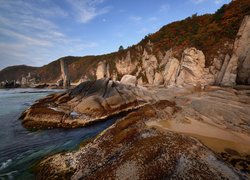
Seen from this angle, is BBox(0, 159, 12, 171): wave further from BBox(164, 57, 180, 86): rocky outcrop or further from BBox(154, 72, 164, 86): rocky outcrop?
BBox(154, 72, 164, 86): rocky outcrop

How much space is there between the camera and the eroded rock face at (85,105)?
1909 centimetres

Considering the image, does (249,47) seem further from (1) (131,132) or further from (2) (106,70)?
(2) (106,70)

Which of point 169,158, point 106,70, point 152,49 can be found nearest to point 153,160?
point 169,158

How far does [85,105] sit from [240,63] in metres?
24.3

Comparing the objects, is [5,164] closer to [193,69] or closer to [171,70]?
[193,69]

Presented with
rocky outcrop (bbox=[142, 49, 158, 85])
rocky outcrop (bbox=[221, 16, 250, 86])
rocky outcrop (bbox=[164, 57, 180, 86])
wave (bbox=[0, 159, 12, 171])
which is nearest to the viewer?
wave (bbox=[0, 159, 12, 171])

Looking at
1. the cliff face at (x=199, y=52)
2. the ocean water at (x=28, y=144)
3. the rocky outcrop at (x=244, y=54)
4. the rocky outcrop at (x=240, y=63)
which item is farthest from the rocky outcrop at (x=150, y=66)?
the ocean water at (x=28, y=144)

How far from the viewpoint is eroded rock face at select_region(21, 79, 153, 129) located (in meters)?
19.1

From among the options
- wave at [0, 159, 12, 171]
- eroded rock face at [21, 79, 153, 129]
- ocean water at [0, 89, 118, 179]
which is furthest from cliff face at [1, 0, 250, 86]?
wave at [0, 159, 12, 171]

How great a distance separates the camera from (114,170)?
7.94 meters

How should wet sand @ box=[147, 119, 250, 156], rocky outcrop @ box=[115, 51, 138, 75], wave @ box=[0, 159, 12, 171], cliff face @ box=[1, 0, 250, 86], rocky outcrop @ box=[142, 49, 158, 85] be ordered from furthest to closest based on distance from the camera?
rocky outcrop @ box=[115, 51, 138, 75] → rocky outcrop @ box=[142, 49, 158, 85] → cliff face @ box=[1, 0, 250, 86] → wave @ box=[0, 159, 12, 171] → wet sand @ box=[147, 119, 250, 156]

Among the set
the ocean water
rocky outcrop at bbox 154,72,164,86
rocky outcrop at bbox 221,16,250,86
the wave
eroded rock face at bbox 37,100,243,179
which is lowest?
Answer: the wave

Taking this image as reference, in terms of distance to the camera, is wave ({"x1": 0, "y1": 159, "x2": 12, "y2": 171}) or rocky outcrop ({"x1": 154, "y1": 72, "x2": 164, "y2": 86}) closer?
wave ({"x1": 0, "y1": 159, "x2": 12, "y2": 171})

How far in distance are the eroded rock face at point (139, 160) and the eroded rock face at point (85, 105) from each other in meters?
8.54
